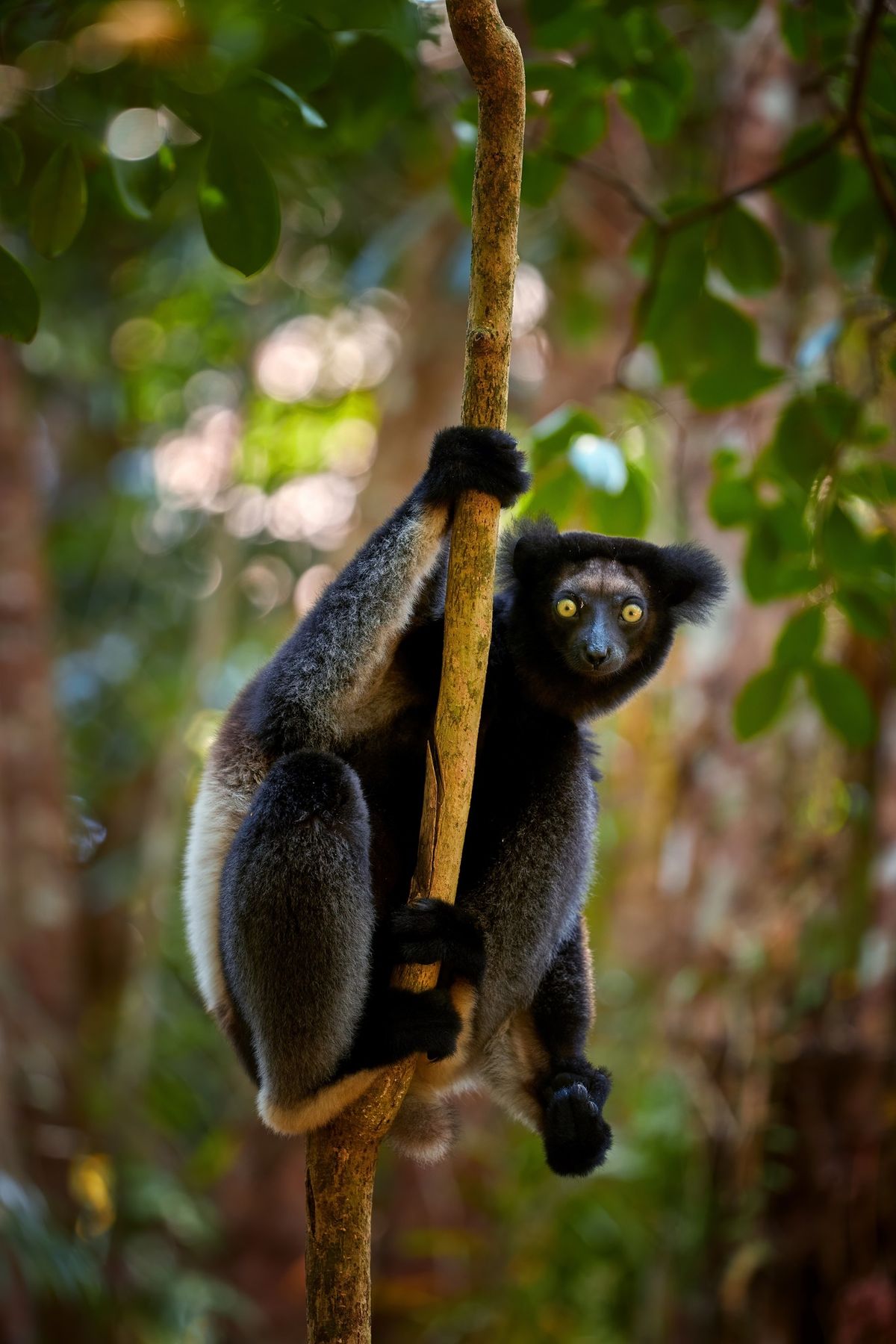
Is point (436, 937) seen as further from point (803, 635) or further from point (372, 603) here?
point (803, 635)

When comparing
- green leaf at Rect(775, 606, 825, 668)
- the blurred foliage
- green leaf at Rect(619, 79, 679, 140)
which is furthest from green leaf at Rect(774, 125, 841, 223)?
green leaf at Rect(775, 606, 825, 668)

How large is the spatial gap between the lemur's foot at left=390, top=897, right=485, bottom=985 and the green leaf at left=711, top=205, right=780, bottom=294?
2446 mm

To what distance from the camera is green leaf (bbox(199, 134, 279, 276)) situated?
2.98 meters

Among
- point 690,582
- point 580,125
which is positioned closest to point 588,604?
point 690,582

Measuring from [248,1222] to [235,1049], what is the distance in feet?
18.0

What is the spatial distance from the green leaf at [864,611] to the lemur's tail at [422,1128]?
2044 millimetres

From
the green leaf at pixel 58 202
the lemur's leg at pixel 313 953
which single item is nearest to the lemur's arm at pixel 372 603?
the lemur's leg at pixel 313 953

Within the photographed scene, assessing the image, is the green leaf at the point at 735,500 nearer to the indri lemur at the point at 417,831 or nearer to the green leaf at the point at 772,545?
the green leaf at the point at 772,545

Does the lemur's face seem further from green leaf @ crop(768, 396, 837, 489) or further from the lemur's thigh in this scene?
the lemur's thigh

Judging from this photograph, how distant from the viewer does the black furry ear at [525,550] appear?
3.83 meters

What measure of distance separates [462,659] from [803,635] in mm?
1778

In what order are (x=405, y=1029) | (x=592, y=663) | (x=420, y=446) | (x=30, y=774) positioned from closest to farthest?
(x=405, y=1029) → (x=592, y=663) → (x=30, y=774) → (x=420, y=446)

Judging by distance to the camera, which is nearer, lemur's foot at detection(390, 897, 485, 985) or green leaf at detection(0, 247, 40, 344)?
green leaf at detection(0, 247, 40, 344)

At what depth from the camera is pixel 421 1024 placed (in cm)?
303
